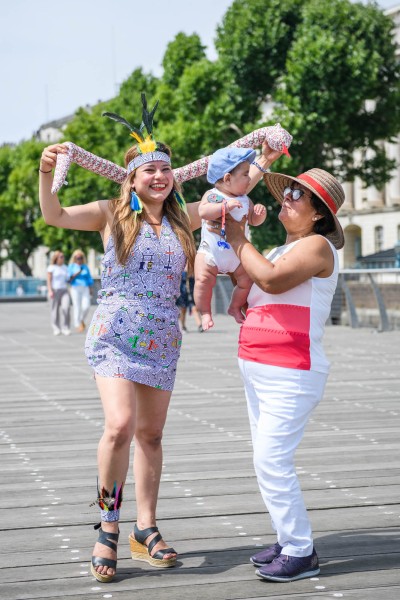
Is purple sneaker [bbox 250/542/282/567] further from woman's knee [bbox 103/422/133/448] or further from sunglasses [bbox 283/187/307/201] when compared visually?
sunglasses [bbox 283/187/307/201]

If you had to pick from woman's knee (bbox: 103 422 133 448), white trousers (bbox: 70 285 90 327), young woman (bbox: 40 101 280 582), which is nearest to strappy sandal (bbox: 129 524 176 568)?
young woman (bbox: 40 101 280 582)

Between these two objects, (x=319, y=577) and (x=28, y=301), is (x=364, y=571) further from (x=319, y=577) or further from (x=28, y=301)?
(x=28, y=301)

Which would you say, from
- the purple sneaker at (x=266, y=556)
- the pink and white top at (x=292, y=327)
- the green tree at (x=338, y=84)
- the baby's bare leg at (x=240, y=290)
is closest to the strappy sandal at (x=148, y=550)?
the purple sneaker at (x=266, y=556)

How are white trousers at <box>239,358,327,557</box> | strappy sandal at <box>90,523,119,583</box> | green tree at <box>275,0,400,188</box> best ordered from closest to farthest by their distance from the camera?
1. white trousers at <box>239,358,327,557</box>
2. strappy sandal at <box>90,523,119,583</box>
3. green tree at <box>275,0,400,188</box>

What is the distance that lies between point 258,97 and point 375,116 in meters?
4.22

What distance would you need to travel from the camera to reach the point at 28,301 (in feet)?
222

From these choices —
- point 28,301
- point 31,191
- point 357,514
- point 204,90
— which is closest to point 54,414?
point 357,514

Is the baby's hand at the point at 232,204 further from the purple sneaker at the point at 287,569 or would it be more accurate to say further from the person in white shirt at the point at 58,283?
the person in white shirt at the point at 58,283

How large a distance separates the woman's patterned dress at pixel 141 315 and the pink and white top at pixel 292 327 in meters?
0.39

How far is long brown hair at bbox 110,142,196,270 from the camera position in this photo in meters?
5.32

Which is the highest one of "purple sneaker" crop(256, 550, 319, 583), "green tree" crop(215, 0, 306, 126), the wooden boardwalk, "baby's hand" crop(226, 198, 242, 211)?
"green tree" crop(215, 0, 306, 126)

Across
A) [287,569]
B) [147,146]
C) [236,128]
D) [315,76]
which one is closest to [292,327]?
[287,569]

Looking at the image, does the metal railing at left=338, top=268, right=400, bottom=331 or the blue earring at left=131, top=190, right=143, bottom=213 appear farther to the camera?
the metal railing at left=338, top=268, right=400, bottom=331

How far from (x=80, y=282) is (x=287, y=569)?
20.4 metres
